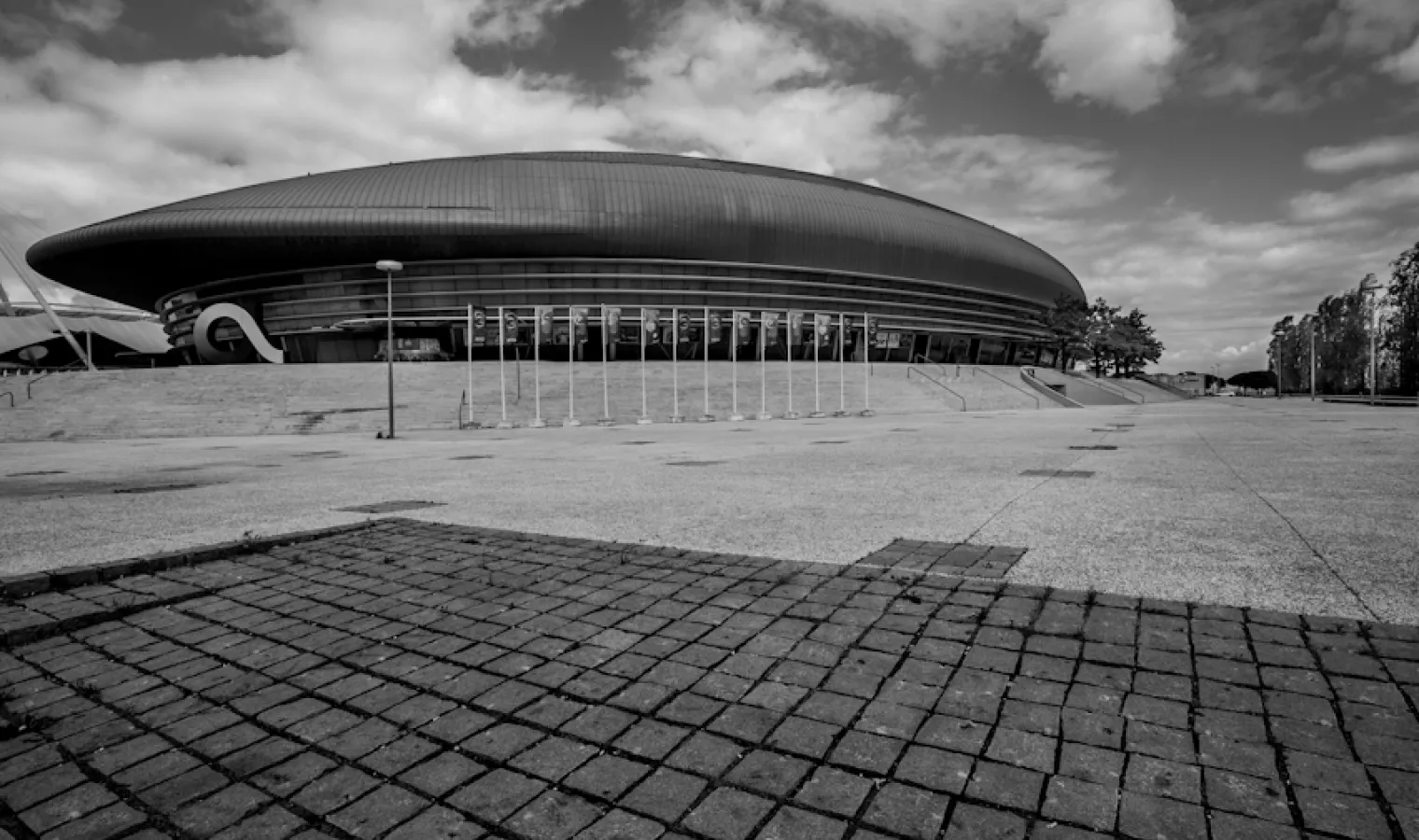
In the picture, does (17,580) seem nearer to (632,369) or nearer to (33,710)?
(33,710)

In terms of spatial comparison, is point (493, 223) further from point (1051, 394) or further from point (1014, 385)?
point (1051, 394)

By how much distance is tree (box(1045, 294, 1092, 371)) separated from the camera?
91812 millimetres

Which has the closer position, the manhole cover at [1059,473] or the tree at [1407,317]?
the manhole cover at [1059,473]

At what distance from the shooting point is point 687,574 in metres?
5.04

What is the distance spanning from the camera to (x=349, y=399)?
128 ft

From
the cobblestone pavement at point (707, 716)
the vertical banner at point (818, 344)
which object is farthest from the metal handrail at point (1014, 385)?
the cobblestone pavement at point (707, 716)

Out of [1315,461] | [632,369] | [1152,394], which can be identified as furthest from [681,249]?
[1315,461]

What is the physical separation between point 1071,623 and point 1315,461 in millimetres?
11655

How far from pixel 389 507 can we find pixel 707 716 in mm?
7037

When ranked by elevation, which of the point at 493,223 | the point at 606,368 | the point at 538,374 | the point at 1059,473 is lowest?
the point at 1059,473

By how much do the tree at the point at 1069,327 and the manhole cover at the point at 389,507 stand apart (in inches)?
3788

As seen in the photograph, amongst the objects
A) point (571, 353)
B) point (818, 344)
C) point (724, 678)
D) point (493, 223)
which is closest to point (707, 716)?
point (724, 678)

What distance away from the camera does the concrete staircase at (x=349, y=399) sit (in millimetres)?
33531

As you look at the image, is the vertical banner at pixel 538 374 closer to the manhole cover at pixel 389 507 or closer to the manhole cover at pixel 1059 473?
the manhole cover at pixel 389 507
